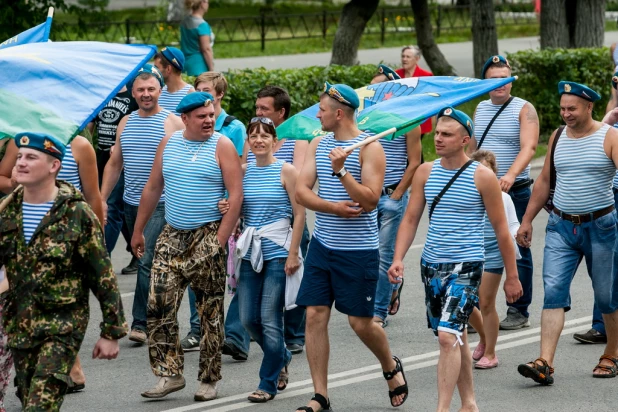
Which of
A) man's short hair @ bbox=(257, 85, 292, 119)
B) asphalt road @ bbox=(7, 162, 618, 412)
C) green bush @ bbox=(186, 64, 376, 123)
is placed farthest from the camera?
green bush @ bbox=(186, 64, 376, 123)

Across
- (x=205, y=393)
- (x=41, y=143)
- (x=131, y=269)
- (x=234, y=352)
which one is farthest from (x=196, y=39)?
(x=41, y=143)

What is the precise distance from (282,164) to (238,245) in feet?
2.00

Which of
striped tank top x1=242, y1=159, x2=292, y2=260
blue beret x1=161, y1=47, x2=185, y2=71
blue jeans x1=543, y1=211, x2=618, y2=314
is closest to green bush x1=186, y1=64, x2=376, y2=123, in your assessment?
blue beret x1=161, y1=47, x2=185, y2=71

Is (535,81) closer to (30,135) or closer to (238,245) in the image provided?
(238,245)

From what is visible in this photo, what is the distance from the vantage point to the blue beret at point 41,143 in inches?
225

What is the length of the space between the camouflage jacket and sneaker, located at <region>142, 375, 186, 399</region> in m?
1.71

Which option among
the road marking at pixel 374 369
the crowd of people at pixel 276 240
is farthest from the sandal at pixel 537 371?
the road marking at pixel 374 369

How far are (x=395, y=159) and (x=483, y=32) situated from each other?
12.6m

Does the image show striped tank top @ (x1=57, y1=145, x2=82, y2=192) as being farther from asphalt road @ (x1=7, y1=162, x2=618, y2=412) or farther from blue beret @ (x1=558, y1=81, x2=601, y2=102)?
blue beret @ (x1=558, y1=81, x2=601, y2=102)

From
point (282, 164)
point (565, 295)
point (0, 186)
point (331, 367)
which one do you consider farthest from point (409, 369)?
point (0, 186)

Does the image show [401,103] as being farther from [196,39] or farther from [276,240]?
[196,39]

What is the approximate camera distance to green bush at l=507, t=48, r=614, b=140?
18.6m

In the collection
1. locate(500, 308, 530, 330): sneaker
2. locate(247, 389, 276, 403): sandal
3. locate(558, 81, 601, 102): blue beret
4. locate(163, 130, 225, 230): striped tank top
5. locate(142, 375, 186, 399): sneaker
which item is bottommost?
locate(500, 308, 530, 330): sneaker

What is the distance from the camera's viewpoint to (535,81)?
61.7 ft
